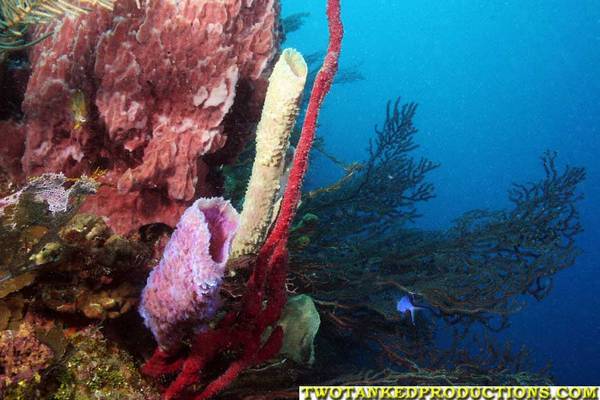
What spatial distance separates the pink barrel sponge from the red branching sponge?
0.51 feet

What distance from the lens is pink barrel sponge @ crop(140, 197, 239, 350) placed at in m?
1.56

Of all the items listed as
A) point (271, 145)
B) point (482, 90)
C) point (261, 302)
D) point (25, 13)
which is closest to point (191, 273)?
point (261, 302)

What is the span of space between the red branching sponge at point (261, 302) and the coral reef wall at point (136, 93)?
0.83m

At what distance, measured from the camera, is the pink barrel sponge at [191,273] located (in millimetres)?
1563

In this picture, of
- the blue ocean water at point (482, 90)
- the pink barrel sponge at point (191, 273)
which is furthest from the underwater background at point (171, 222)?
the blue ocean water at point (482, 90)

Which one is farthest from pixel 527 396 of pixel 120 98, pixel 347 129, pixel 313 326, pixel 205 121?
pixel 347 129

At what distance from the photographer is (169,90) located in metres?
2.33

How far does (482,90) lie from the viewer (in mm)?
77312

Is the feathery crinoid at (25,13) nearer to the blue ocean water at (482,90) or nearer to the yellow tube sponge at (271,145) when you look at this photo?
the yellow tube sponge at (271,145)

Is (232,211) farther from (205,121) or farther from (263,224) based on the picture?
(205,121)

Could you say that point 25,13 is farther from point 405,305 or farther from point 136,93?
point 405,305

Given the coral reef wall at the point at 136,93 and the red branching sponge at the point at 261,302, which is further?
the coral reef wall at the point at 136,93

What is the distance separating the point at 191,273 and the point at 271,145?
82cm

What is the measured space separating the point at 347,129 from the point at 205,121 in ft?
189
